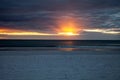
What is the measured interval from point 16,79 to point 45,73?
1239 millimetres

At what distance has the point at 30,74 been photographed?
31.0 ft

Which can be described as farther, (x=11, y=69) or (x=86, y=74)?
(x=11, y=69)

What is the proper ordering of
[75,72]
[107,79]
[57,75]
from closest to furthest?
[107,79] < [57,75] < [75,72]

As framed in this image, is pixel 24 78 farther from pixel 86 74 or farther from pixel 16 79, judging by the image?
pixel 86 74

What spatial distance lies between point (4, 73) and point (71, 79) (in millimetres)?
2202

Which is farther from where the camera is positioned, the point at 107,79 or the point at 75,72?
the point at 75,72

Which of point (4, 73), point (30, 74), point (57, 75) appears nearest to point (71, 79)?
point (57, 75)

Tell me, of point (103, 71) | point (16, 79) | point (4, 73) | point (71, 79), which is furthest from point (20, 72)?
point (103, 71)

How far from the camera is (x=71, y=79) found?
8625 millimetres

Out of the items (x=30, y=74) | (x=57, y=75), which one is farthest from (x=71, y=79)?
(x=30, y=74)

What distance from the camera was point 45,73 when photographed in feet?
31.6

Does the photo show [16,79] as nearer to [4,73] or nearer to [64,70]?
[4,73]

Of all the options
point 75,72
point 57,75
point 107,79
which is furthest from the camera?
point 75,72

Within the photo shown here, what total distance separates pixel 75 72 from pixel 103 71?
86 cm
